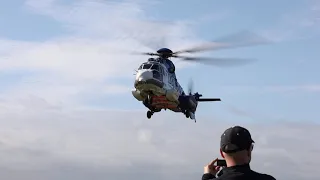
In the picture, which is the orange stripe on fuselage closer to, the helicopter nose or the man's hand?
the helicopter nose

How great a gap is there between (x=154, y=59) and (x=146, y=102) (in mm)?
4464

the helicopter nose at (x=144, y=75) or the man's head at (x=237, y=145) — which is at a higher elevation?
the helicopter nose at (x=144, y=75)

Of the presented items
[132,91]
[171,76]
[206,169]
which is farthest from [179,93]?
[206,169]

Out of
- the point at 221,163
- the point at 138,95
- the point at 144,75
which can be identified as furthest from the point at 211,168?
the point at 138,95

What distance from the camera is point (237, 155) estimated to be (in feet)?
23.0

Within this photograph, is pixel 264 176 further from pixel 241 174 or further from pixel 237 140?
pixel 237 140

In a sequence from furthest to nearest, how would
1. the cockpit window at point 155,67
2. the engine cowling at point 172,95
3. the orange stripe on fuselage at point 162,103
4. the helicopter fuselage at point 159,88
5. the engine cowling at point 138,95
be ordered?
the engine cowling at point 172,95, the orange stripe on fuselage at point 162,103, the cockpit window at point 155,67, the engine cowling at point 138,95, the helicopter fuselage at point 159,88

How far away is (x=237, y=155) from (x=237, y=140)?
0.18 m

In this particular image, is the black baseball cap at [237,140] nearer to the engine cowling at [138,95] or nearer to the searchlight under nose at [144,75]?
the searchlight under nose at [144,75]

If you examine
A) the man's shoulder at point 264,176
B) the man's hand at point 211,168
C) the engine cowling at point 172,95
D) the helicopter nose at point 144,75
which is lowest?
the man's shoulder at point 264,176

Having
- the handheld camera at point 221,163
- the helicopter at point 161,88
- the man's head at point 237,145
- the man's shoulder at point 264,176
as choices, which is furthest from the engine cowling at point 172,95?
the man's shoulder at point 264,176

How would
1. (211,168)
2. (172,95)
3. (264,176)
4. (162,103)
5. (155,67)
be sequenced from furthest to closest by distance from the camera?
(162,103), (172,95), (155,67), (211,168), (264,176)

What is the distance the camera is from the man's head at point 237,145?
7004 mm

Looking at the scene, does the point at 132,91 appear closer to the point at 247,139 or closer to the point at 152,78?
the point at 152,78
